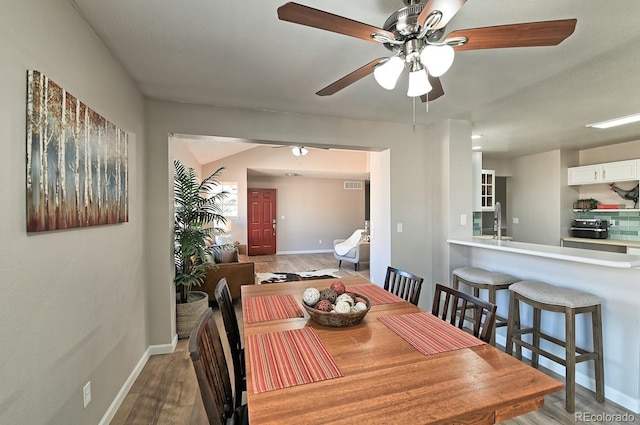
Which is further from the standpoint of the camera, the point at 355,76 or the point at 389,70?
the point at 355,76

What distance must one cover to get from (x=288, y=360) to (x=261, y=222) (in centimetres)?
758

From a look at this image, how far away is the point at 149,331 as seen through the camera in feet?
9.05

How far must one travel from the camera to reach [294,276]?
5.89 m

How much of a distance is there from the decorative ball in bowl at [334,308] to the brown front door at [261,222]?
709 centimetres

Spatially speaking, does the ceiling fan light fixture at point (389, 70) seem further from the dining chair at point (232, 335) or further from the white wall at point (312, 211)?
the white wall at point (312, 211)

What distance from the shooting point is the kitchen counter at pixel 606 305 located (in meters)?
1.94

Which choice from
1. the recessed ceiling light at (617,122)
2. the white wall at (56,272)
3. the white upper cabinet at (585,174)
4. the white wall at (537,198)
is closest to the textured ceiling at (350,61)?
the recessed ceiling light at (617,122)

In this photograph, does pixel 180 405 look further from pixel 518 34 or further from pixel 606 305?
pixel 606 305

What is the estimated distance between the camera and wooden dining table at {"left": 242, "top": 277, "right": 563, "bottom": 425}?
856mm

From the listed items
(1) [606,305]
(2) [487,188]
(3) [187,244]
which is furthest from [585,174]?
(3) [187,244]

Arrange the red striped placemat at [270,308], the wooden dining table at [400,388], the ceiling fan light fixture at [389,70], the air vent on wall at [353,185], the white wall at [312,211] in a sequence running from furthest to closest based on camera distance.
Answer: the air vent on wall at [353,185] < the white wall at [312,211] < the red striped placemat at [270,308] < the ceiling fan light fixture at [389,70] < the wooden dining table at [400,388]

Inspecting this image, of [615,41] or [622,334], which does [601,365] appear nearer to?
[622,334]

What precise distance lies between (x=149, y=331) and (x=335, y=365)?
241cm

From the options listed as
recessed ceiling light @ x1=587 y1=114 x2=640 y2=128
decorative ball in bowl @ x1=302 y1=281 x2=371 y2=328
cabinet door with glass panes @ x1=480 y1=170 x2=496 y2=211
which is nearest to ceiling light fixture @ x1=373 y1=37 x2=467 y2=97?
decorative ball in bowl @ x1=302 y1=281 x2=371 y2=328
